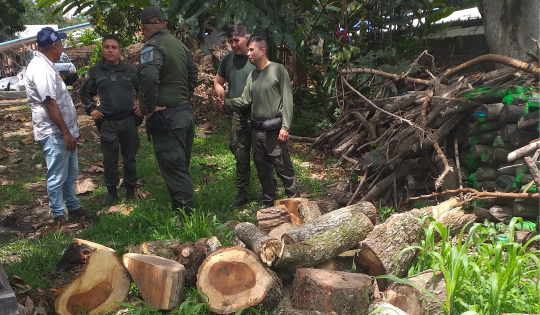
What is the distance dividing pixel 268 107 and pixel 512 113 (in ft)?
8.12

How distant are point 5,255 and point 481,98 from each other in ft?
16.6

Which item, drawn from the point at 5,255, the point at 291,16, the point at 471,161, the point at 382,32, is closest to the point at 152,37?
the point at 5,255

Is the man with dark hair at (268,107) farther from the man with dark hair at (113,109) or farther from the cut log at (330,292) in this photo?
the cut log at (330,292)

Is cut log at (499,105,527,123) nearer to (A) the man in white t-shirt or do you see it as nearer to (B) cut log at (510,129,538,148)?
(B) cut log at (510,129,538,148)

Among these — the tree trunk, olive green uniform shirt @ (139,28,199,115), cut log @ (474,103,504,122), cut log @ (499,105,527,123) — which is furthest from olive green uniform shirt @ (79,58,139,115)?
the tree trunk

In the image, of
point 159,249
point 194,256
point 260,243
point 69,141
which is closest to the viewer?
point 260,243

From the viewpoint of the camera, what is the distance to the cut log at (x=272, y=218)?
14.3 feet

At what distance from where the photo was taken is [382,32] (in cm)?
890

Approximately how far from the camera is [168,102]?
469 centimetres

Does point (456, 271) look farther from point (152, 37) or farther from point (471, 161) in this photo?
point (152, 37)

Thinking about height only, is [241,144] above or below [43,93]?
below

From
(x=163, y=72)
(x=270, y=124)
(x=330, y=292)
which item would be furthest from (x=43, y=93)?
(x=330, y=292)

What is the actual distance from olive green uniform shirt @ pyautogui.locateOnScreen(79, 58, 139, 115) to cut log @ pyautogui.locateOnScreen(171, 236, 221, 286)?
2.68m

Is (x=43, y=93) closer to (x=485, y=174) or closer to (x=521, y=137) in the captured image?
(x=485, y=174)
